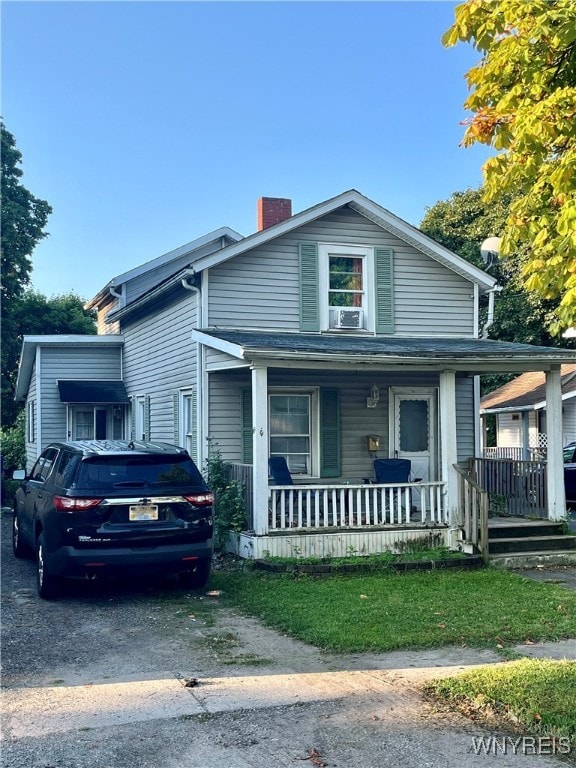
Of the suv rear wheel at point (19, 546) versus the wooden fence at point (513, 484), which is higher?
the wooden fence at point (513, 484)

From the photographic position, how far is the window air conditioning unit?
14641 mm

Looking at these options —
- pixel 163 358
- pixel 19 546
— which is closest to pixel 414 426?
pixel 163 358

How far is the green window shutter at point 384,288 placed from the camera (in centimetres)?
1498

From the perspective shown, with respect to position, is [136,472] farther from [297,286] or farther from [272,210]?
[272,210]

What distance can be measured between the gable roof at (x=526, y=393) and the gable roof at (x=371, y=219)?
36.9ft

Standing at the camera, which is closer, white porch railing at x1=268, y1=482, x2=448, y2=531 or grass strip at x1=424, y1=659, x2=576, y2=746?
grass strip at x1=424, y1=659, x2=576, y2=746

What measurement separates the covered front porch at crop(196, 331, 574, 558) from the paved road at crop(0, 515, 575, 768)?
11.2 ft

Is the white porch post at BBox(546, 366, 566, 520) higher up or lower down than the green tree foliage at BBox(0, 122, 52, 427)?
lower down

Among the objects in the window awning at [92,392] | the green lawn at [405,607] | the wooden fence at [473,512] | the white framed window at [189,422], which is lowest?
the green lawn at [405,607]

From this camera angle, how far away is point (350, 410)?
1484 centimetres

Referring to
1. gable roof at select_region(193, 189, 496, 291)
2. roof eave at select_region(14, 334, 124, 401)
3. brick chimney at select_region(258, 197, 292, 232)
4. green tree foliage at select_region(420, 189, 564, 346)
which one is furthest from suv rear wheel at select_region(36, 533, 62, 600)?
green tree foliage at select_region(420, 189, 564, 346)

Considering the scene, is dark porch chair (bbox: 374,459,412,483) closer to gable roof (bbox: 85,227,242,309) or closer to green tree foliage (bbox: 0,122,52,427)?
gable roof (bbox: 85,227,242,309)

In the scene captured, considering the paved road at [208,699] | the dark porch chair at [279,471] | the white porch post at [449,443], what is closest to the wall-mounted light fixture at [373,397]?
the dark porch chair at [279,471]

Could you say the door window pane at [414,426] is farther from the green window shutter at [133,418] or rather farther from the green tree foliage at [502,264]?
the green tree foliage at [502,264]
